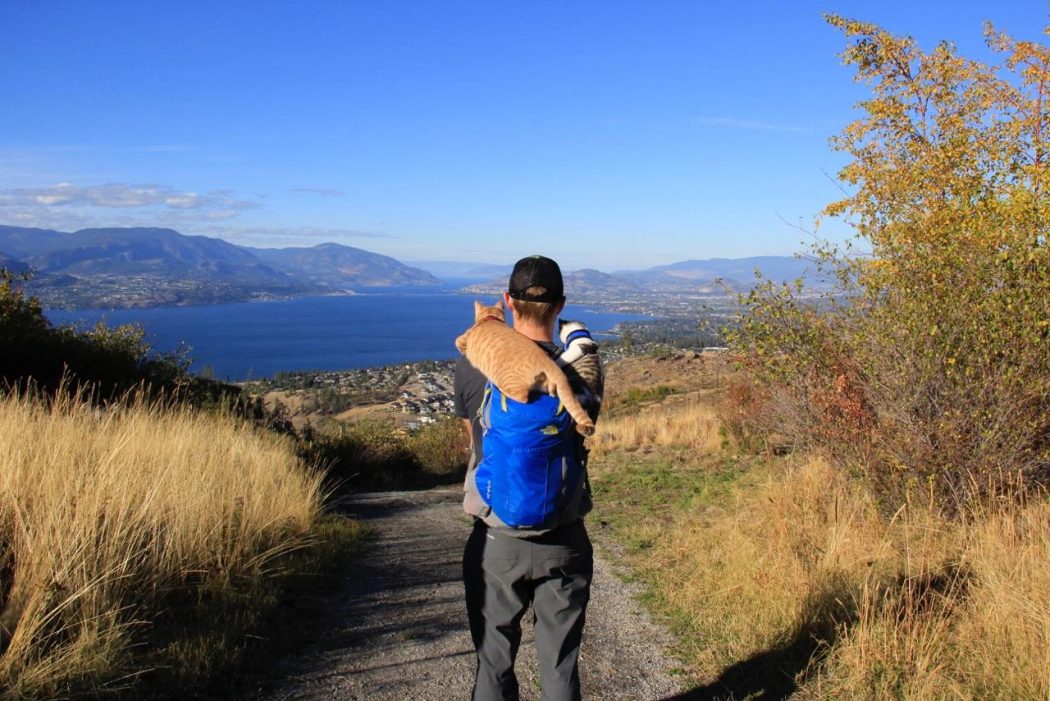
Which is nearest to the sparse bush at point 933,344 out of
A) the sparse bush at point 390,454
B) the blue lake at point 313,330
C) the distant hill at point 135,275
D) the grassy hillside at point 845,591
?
the grassy hillside at point 845,591

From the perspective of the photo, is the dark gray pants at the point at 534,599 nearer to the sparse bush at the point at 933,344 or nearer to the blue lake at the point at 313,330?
the sparse bush at the point at 933,344

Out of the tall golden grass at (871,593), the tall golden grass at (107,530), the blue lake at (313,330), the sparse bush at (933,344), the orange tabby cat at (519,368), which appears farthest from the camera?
the blue lake at (313,330)

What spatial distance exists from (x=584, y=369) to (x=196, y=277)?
133874 millimetres

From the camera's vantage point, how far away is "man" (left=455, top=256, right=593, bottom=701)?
2.58 meters

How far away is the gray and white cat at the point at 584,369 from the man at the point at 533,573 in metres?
0.09

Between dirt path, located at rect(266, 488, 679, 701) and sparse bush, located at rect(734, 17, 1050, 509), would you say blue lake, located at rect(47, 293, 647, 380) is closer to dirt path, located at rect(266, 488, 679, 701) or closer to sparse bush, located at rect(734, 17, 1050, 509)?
sparse bush, located at rect(734, 17, 1050, 509)

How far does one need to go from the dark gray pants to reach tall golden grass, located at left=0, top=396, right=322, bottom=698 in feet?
5.64

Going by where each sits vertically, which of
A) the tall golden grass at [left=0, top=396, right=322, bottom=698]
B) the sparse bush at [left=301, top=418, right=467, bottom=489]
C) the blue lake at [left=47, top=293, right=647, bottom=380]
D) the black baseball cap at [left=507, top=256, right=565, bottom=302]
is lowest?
the blue lake at [left=47, top=293, right=647, bottom=380]

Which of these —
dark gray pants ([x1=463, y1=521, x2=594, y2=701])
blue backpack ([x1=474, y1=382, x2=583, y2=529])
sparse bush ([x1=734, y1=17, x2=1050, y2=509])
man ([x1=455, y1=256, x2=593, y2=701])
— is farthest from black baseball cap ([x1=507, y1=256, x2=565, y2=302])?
sparse bush ([x1=734, y1=17, x2=1050, y2=509])

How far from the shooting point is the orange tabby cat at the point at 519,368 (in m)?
2.39

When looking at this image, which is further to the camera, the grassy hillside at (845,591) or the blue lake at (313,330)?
the blue lake at (313,330)

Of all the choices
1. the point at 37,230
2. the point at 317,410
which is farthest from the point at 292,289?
the point at 317,410

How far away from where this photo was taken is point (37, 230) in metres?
182

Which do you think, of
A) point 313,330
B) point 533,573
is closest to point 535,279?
point 533,573
